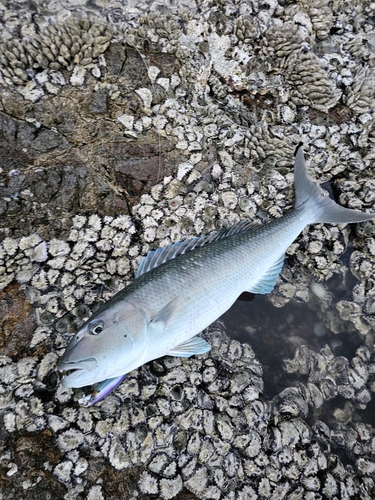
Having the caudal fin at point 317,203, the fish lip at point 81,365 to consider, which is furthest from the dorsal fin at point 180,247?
the fish lip at point 81,365

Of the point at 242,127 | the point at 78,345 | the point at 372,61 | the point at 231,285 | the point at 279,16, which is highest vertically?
the point at 279,16

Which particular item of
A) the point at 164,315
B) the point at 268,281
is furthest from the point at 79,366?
the point at 268,281

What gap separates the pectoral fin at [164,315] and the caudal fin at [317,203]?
1.47m

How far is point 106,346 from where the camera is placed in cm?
216

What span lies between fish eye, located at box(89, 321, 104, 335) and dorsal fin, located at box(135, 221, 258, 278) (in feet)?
1.74

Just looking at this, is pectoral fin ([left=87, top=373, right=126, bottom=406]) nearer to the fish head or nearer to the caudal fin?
the fish head

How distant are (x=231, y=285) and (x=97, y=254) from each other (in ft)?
3.74

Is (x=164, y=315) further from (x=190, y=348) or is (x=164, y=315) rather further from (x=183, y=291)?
(x=190, y=348)

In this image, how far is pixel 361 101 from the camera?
11.5 ft

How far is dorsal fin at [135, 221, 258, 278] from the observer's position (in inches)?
106

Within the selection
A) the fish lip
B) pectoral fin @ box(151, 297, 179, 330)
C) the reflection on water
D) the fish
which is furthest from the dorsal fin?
the fish lip

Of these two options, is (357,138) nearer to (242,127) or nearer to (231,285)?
(242,127)

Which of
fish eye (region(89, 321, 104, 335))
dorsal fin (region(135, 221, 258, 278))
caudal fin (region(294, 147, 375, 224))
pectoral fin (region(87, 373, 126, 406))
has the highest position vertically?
caudal fin (region(294, 147, 375, 224))

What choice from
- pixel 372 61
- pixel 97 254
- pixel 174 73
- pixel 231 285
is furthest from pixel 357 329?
pixel 174 73
